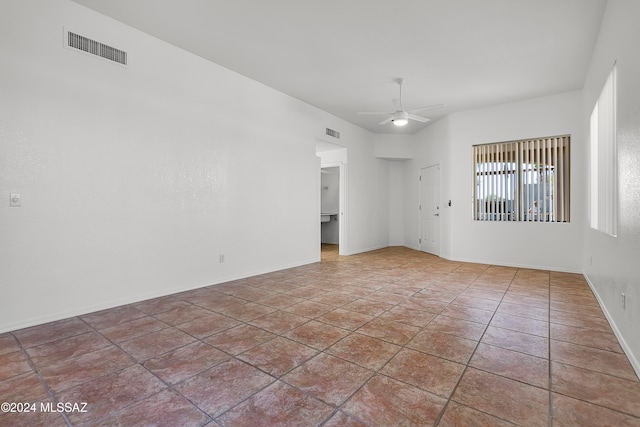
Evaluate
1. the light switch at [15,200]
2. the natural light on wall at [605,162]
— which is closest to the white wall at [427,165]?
the natural light on wall at [605,162]

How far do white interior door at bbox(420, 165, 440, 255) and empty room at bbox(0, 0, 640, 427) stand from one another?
3.22 ft

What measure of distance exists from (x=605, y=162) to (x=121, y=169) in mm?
5473

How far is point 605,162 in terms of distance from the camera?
11.5ft

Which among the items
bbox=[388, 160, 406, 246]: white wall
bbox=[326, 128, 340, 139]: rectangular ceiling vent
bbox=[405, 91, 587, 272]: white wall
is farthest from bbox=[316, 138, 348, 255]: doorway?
bbox=[405, 91, 587, 272]: white wall

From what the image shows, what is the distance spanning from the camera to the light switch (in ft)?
8.82

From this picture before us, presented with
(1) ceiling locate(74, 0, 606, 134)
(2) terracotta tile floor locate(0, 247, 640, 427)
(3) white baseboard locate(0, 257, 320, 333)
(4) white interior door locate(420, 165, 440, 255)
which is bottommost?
(2) terracotta tile floor locate(0, 247, 640, 427)

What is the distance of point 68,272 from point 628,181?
16.2ft

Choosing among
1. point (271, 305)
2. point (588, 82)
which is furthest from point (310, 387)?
point (588, 82)

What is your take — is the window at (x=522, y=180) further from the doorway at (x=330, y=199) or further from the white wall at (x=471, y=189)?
the doorway at (x=330, y=199)

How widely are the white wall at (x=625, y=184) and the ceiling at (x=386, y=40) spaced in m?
0.60

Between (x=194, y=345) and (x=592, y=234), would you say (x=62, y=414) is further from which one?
(x=592, y=234)

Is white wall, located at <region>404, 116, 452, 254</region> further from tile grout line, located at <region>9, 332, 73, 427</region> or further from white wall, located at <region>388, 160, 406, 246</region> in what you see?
tile grout line, located at <region>9, 332, 73, 427</region>

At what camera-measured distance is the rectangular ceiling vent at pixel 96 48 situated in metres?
3.03

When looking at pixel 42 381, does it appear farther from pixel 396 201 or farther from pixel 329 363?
pixel 396 201
